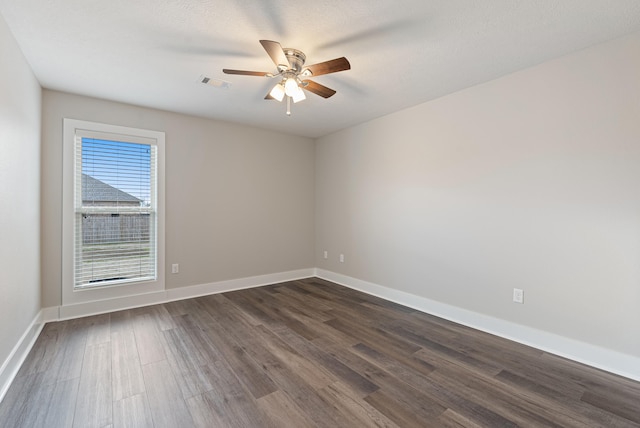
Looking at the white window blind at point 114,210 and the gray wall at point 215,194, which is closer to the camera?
the gray wall at point 215,194

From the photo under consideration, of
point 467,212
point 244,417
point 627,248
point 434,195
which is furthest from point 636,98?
point 244,417

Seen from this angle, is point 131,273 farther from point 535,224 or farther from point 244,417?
point 535,224

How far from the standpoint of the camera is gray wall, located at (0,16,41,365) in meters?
2.00

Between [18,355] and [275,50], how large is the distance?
9.97 feet

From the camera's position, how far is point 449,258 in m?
3.28

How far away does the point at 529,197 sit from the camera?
2.66m

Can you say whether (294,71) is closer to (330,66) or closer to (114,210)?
(330,66)

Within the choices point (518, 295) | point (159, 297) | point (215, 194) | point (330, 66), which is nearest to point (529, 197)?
point (518, 295)

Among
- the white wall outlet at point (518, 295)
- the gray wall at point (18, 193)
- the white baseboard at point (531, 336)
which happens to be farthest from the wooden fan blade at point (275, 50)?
the white baseboard at point (531, 336)

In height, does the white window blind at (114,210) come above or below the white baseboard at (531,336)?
above

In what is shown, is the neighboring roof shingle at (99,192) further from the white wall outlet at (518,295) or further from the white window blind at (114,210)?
A: the white wall outlet at (518,295)

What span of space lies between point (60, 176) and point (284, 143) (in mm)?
2953

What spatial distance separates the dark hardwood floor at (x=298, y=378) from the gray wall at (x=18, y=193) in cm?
42

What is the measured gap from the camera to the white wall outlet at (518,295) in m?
2.71
